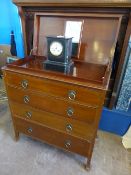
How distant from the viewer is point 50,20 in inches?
50.9

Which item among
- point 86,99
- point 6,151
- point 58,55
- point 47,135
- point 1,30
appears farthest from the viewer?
point 1,30

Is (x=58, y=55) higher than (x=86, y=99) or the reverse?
higher

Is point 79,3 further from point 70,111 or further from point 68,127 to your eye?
point 68,127

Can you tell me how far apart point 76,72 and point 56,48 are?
0.75 ft

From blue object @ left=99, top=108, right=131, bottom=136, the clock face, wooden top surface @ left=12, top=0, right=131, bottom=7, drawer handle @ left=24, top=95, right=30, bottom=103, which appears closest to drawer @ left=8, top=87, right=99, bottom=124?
drawer handle @ left=24, top=95, right=30, bottom=103

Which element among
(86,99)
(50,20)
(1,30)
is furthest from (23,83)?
(1,30)

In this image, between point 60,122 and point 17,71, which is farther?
point 60,122

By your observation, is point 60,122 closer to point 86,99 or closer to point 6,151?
point 86,99

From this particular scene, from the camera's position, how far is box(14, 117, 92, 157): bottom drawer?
1.21 meters

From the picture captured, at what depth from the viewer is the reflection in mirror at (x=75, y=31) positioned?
122cm

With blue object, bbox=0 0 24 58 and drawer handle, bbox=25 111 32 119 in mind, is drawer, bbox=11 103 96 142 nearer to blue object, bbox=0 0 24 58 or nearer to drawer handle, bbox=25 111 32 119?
drawer handle, bbox=25 111 32 119

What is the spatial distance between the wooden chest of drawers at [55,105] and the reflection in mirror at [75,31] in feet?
1.29

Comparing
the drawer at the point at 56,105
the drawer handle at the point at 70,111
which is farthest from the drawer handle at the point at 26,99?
the drawer handle at the point at 70,111

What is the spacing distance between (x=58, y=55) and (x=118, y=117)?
3.21 feet
